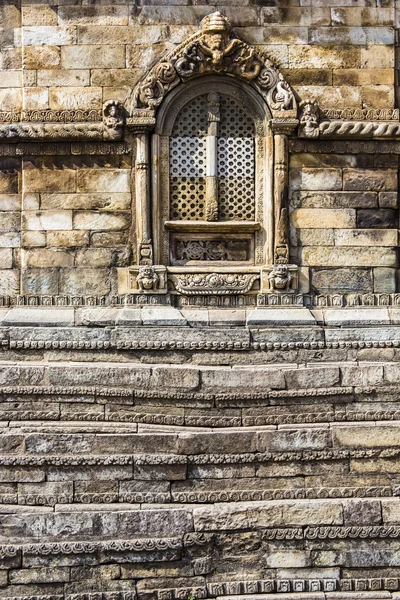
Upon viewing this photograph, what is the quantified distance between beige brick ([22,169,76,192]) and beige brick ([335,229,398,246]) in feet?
11.1

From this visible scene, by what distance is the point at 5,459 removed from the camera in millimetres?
7988

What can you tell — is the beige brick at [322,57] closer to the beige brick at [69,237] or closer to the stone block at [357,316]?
the stone block at [357,316]

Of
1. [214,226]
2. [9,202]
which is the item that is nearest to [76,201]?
[9,202]

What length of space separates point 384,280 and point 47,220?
169 inches

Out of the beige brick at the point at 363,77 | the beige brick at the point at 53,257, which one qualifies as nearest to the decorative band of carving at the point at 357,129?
the beige brick at the point at 363,77

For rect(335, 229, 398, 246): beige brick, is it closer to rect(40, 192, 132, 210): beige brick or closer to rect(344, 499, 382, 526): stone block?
rect(40, 192, 132, 210): beige brick

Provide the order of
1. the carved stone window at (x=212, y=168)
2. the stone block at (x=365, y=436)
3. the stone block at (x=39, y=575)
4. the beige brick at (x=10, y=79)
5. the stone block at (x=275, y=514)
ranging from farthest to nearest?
the beige brick at (x=10, y=79) < the carved stone window at (x=212, y=168) < the stone block at (x=365, y=436) < the stone block at (x=275, y=514) < the stone block at (x=39, y=575)

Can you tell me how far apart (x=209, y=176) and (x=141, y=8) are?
7.36 feet

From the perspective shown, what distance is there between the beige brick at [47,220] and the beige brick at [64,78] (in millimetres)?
1590

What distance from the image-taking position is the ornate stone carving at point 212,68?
31.7ft

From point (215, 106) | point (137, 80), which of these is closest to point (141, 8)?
point (137, 80)

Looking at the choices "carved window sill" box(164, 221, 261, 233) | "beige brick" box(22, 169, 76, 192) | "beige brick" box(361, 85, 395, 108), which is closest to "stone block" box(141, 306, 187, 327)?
"carved window sill" box(164, 221, 261, 233)

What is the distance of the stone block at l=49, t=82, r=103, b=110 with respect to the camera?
32.0 feet

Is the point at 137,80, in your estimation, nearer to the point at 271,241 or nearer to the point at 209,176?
the point at 209,176
